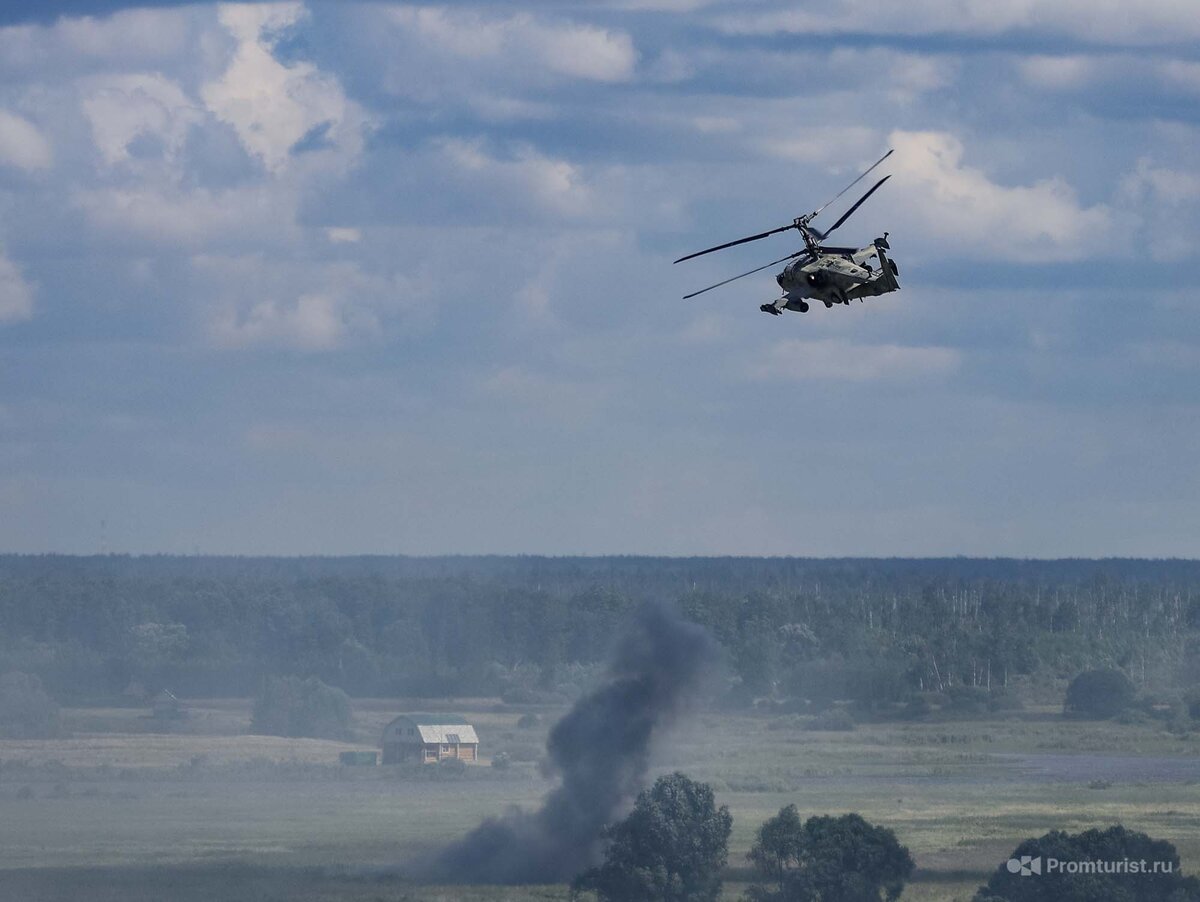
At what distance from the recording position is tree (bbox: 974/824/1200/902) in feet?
375

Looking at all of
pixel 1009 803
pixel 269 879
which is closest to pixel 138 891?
pixel 269 879

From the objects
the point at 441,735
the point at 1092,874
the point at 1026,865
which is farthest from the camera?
the point at 441,735

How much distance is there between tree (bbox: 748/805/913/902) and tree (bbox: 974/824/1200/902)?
5.63m

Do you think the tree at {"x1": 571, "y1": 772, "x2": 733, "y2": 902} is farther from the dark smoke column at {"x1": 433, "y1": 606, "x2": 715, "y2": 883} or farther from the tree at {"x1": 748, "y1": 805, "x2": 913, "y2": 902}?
the dark smoke column at {"x1": 433, "y1": 606, "x2": 715, "y2": 883}

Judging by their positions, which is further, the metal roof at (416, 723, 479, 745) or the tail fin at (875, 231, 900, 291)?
the metal roof at (416, 723, 479, 745)

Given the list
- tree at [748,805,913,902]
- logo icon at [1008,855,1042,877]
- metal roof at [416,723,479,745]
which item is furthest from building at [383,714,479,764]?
logo icon at [1008,855,1042,877]

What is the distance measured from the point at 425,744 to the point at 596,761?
4061 centimetres

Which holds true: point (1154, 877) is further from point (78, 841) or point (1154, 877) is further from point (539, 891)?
point (78, 841)

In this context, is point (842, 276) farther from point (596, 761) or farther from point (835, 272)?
point (596, 761)

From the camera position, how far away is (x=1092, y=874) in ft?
381

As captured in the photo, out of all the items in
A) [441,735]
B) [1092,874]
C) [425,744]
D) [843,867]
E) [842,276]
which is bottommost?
[843,867]

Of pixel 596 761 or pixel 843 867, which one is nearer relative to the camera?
pixel 843 867

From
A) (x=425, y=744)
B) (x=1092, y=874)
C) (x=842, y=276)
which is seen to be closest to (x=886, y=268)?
(x=842, y=276)

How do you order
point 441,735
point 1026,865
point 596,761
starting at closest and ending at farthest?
point 1026,865 < point 596,761 < point 441,735
